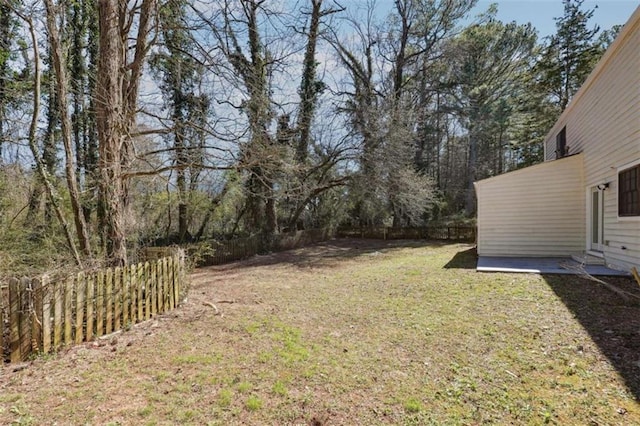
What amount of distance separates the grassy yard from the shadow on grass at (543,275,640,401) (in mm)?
18

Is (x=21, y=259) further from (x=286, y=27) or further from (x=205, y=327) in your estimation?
(x=286, y=27)

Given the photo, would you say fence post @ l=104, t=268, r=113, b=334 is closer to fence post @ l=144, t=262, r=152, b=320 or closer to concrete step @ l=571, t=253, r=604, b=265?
fence post @ l=144, t=262, r=152, b=320

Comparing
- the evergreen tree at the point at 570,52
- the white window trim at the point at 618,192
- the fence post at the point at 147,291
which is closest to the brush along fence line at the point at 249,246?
the fence post at the point at 147,291

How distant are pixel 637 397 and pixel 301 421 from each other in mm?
2682

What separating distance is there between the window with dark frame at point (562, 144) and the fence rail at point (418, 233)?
622 centimetres

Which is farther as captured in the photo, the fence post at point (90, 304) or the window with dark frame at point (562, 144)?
the window with dark frame at point (562, 144)

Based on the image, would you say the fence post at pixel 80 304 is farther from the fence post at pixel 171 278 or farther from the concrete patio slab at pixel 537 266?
the concrete patio slab at pixel 537 266

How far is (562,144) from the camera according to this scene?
11562 mm

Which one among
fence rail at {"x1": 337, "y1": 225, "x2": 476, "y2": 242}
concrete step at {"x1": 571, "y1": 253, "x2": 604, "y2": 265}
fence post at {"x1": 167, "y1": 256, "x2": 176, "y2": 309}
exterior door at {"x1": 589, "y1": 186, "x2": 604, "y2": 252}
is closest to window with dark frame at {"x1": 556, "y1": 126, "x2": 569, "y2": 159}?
exterior door at {"x1": 589, "y1": 186, "x2": 604, "y2": 252}

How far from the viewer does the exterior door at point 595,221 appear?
26.0ft

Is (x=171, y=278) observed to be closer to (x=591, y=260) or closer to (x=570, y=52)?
(x=591, y=260)

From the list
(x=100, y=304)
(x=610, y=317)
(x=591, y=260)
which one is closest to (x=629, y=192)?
(x=591, y=260)

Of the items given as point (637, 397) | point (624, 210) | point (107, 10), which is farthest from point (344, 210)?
point (637, 397)

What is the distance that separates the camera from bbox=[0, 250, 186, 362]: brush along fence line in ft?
10.7
